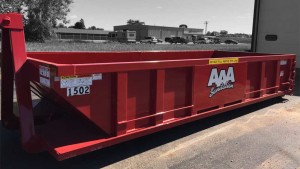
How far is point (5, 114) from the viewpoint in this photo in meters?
4.30

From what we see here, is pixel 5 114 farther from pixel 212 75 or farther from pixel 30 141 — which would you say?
pixel 212 75

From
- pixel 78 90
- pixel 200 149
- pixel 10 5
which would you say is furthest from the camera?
pixel 10 5

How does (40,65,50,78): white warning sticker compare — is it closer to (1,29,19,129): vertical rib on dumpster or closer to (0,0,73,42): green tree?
(1,29,19,129): vertical rib on dumpster

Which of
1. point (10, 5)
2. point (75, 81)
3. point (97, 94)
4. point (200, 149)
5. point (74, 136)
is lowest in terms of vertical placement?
point (200, 149)

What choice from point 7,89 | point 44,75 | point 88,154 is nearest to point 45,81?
point 44,75

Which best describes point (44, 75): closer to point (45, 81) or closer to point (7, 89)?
point (45, 81)

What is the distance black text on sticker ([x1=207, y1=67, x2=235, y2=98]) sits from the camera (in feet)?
17.4

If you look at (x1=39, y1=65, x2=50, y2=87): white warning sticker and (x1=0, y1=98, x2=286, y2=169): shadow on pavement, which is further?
(x1=0, y1=98, x2=286, y2=169): shadow on pavement

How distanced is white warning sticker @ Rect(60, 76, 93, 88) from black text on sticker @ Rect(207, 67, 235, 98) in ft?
7.76

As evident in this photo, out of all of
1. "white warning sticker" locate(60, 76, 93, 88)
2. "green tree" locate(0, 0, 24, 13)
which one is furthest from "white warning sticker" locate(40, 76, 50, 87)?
"green tree" locate(0, 0, 24, 13)

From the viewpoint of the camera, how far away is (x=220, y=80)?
5.50 m

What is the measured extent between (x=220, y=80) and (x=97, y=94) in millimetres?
2570

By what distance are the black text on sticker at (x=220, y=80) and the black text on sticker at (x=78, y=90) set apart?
237 cm

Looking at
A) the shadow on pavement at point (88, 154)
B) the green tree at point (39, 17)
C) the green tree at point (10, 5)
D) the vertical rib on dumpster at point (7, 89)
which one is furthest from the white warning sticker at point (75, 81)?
the green tree at point (39, 17)
